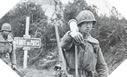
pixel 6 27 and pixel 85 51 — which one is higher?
pixel 6 27

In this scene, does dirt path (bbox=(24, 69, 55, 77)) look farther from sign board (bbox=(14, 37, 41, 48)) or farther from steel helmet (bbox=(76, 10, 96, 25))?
steel helmet (bbox=(76, 10, 96, 25))

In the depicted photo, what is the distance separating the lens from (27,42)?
3637 millimetres

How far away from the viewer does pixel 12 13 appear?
12.2 feet

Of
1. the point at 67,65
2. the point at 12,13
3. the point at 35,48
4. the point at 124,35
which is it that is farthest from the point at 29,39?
the point at 124,35

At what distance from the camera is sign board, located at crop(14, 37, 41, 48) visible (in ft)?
11.9

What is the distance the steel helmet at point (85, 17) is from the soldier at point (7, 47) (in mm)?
843

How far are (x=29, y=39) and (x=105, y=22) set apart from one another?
85 cm

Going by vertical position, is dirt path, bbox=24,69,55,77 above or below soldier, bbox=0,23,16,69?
below

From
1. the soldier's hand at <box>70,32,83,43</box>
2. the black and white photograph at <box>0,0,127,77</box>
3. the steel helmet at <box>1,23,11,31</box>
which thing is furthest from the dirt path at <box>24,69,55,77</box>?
the soldier's hand at <box>70,32,83,43</box>

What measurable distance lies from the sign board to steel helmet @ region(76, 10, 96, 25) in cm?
58

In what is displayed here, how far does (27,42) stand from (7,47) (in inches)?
9.6

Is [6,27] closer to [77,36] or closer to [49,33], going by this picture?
[49,33]

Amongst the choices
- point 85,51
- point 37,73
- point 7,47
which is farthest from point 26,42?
point 85,51

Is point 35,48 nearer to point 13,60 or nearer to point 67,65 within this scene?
point 13,60
